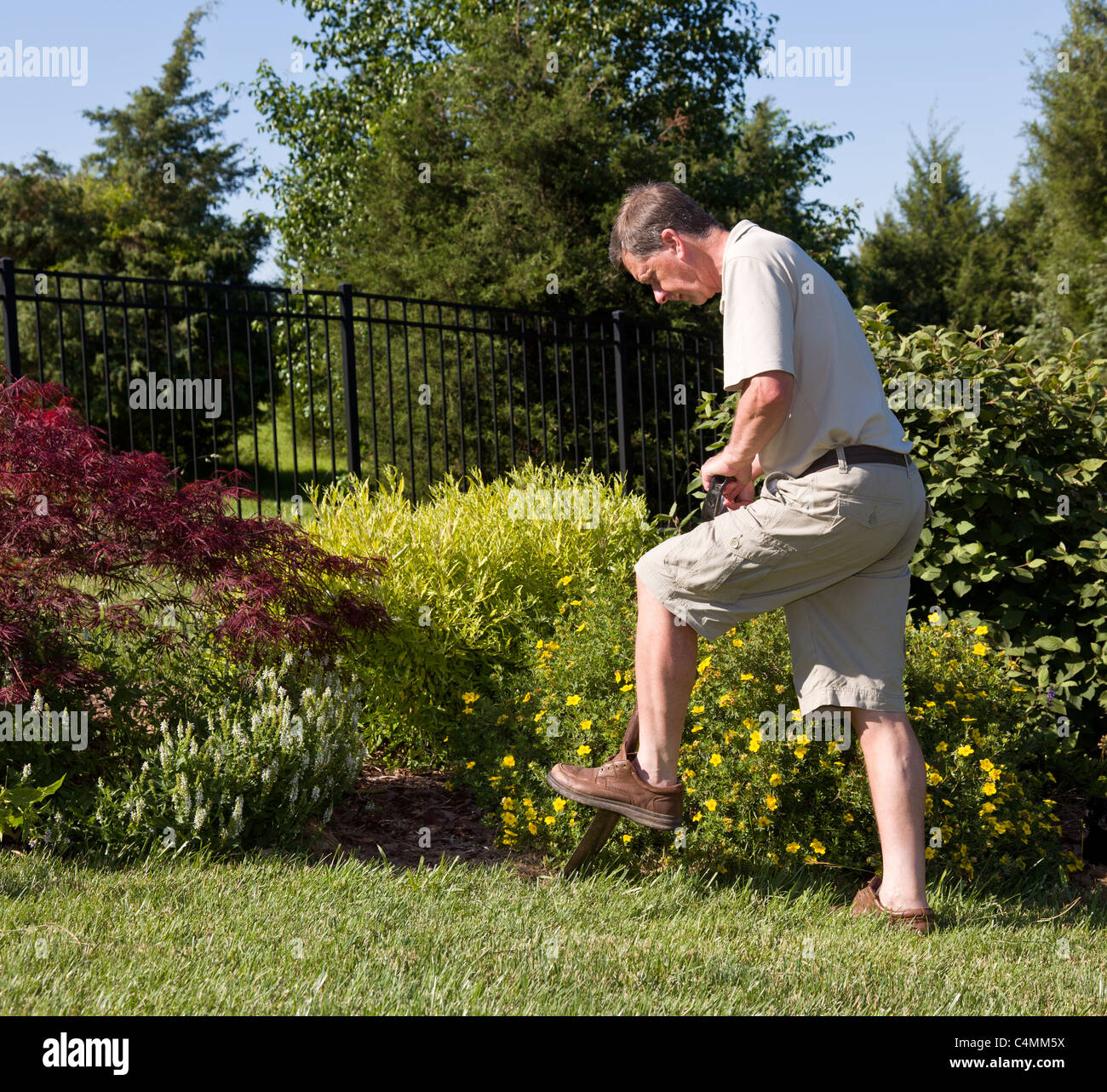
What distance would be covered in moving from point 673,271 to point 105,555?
7.15ft

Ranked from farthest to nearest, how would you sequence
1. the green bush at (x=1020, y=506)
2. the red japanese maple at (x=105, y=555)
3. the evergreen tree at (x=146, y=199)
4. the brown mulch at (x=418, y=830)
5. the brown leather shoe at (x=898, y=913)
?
1. the evergreen tree at (x=146, y=199)
2. the green bush at (x=1020, y=506)
3. the brown mulch at (x=418, y=830)
4. the red japanese maple at (x=105, y=555)
5. the brown leather shoe at (x=898, y=913)

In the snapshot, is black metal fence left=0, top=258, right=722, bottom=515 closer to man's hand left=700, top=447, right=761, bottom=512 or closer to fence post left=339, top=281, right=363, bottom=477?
fence post left=339, top=281, right=363, bottom=477

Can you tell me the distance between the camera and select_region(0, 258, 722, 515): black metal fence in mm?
6312

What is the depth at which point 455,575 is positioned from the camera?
470 centimetres

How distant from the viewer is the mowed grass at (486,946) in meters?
2.19

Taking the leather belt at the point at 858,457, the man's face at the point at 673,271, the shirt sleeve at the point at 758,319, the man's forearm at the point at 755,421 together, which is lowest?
the leather belt at the point at 858,457

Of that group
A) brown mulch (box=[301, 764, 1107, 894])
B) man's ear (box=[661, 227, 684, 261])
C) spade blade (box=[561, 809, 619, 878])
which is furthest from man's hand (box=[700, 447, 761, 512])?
brown mulch (box=[301, 764, 1107, 894])

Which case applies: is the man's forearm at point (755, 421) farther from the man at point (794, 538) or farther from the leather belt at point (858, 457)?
the leather belt at point (858, 457)

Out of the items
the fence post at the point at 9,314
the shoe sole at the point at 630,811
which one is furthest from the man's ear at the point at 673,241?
the fence post at the point at 9,314

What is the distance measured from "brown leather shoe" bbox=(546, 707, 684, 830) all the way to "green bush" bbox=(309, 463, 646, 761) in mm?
1475

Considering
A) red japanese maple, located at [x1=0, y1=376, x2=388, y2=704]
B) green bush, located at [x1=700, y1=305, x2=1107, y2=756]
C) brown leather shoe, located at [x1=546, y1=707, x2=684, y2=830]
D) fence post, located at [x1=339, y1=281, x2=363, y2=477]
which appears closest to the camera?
brown leather shoe, located at [x1=546, y1=707, x2=684, y2=830]

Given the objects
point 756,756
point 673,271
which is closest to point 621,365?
point 756,756

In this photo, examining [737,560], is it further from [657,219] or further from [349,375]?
[349,375]

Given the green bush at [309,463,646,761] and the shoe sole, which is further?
the green bush at [309,463,646,761]
